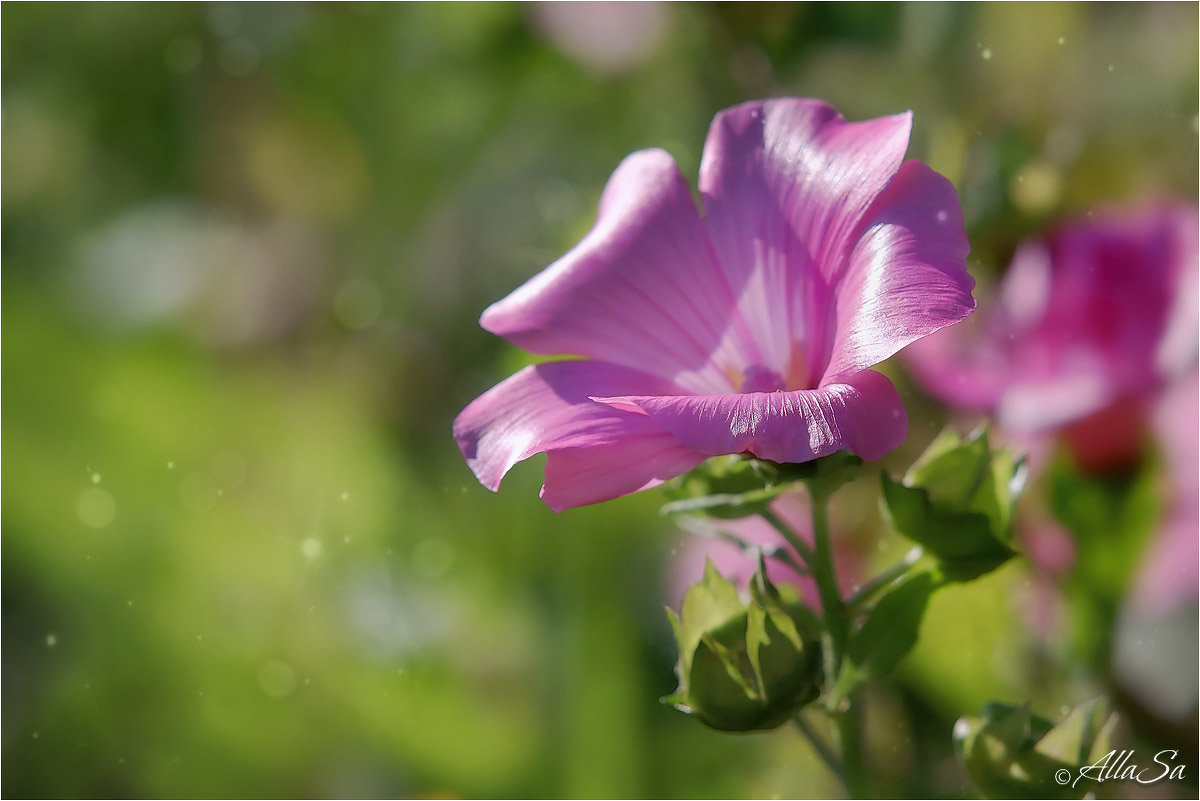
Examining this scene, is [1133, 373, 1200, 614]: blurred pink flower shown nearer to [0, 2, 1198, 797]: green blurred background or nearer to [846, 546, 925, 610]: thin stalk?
[0, 2, 1198, 797]: green blurred background

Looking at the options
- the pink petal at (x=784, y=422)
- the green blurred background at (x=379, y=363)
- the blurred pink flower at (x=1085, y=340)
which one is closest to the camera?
the pink petal at (x=784, y=422)

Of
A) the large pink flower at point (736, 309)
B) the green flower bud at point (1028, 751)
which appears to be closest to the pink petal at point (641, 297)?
the large pink flower at point (736, 309)

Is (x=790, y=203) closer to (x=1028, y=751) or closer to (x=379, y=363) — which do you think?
(x=1028, y=751)

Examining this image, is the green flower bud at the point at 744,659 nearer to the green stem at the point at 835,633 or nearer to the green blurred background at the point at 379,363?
the green stem at the point at 835,633

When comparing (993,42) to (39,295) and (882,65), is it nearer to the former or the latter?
(882,65)

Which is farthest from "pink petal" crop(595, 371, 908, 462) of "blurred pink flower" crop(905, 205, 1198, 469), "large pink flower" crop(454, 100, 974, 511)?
"blurred pink flower" crop(905, 205, 1198, 469)

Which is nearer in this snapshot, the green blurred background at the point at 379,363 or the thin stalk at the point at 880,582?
the thin stalk at the point at 880,582

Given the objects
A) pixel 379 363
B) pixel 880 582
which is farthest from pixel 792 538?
pixel 379 363
